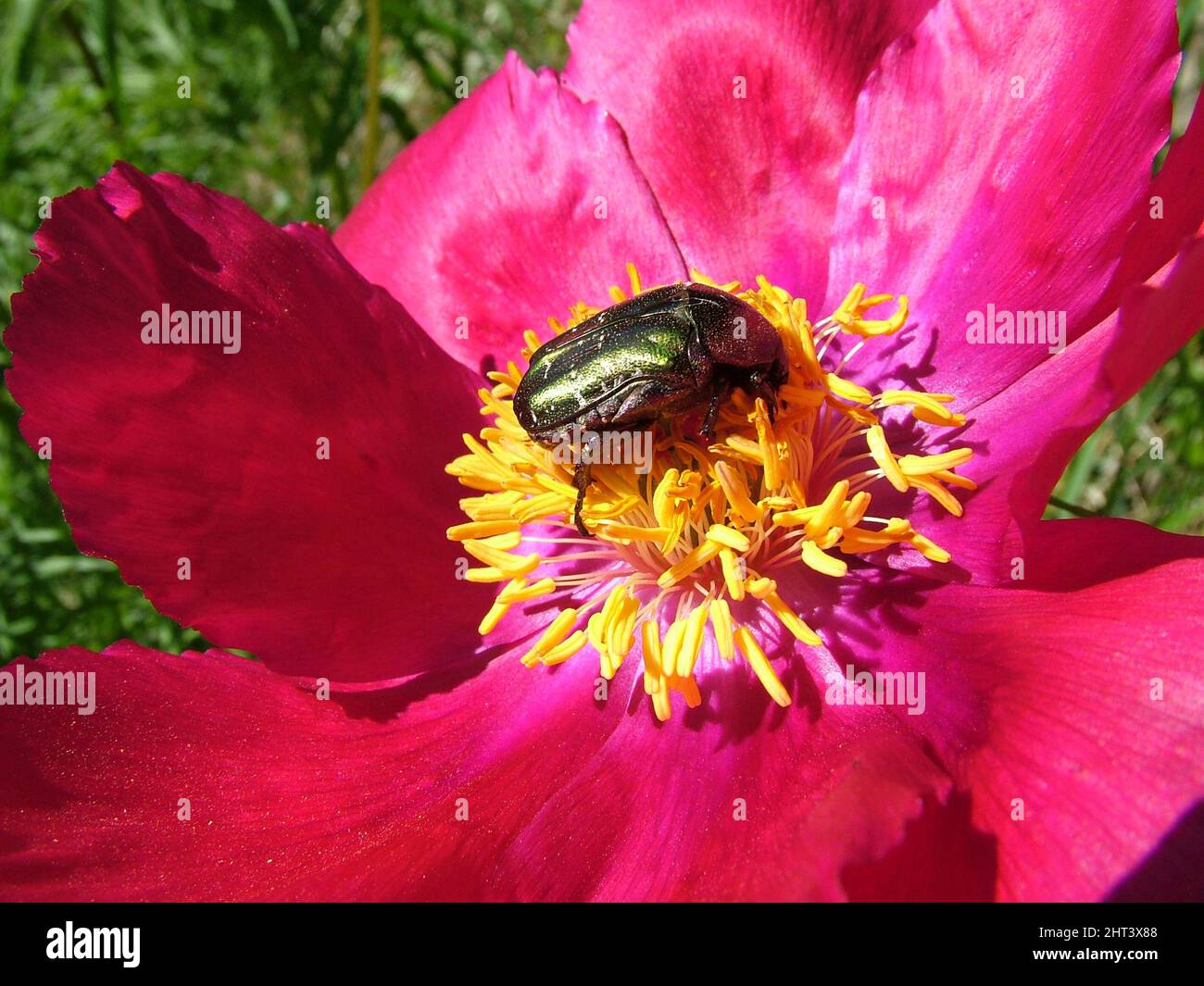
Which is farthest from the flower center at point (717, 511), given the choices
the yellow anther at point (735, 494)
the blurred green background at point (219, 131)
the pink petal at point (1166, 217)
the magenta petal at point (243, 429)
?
the blurred green background at point (219, 131)

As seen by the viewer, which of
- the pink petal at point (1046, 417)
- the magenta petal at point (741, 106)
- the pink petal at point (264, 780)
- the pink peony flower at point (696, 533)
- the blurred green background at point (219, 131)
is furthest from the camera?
the blurred green background at point (219, 131)

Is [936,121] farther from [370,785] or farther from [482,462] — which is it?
[370,785]

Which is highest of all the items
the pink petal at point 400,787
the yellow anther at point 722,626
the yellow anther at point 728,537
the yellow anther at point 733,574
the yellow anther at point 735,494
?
the yellow anther at point 735,494

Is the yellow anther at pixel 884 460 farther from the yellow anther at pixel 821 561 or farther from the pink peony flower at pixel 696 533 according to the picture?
the yellow anther at pixel 821 561

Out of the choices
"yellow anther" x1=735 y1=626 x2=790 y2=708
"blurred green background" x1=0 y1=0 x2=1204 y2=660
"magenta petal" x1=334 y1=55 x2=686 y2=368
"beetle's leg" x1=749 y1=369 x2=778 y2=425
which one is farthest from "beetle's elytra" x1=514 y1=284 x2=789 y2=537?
"blurred green background" x1=0 y1=0 x2=1204 y2=660

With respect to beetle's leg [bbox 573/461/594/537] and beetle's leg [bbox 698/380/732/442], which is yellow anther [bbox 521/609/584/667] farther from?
beetle's leg [bbox 698/380/732/442]
